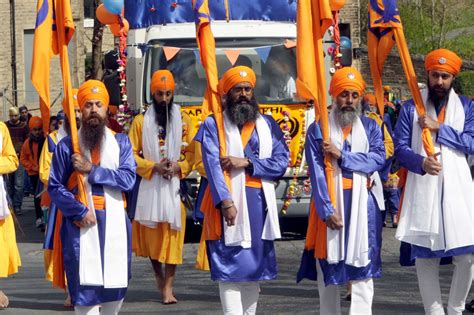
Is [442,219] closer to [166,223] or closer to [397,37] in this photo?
[397,37]

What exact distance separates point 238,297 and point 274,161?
1.09m

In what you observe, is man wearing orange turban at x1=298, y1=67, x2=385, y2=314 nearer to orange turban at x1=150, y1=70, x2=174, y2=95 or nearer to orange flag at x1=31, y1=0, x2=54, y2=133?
orange flag at x1=31, y1=0, x2=54, y2=133

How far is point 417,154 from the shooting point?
9852 millimetres

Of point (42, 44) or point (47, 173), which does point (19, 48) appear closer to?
point (47, 173)

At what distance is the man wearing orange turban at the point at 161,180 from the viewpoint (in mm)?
12195

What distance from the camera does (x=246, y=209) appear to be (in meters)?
9.83

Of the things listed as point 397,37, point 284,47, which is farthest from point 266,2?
point 397,37

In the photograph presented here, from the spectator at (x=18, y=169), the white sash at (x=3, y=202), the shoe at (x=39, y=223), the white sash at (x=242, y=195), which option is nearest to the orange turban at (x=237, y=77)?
the white sash at (x=242, y=195)

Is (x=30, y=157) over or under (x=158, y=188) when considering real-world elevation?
under

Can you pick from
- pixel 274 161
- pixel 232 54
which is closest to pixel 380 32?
pixel 274 161

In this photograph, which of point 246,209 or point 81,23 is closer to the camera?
point 246,209

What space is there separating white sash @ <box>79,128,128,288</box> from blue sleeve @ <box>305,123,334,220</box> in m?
1.43

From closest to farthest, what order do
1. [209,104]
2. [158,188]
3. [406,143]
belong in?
[406,143] < [209,104] < [158,188]

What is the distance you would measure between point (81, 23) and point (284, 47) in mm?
21014
